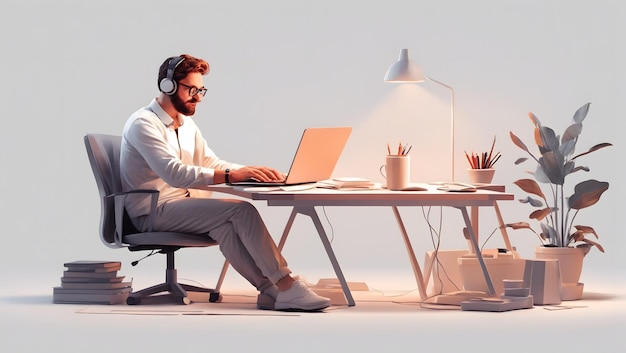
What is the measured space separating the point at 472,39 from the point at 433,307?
9.83ft

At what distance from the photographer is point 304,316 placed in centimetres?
643

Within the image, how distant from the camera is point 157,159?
682 centimetres

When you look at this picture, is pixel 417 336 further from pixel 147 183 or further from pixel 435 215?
pixel 435 215

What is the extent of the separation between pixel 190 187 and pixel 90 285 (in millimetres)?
769

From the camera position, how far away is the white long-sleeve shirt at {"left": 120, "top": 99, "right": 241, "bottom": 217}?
6773mm

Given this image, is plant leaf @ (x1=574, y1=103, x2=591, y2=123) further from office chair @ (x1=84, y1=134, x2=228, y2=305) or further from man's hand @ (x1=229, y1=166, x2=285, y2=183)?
office chair @ (x1=84, y1=134, x2=228, y2=305)

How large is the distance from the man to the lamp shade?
3.57ft

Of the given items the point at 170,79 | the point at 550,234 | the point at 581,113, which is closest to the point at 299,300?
the point at 170,79

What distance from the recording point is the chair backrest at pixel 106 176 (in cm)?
704

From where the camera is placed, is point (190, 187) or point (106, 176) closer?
point (190, 187)

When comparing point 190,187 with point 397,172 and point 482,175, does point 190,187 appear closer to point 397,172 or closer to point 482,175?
point 397,172

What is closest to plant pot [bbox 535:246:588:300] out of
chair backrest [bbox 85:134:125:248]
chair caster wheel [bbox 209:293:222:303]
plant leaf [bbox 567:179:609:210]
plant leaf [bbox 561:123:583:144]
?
plant leaf [bbox 567:179:609:210]

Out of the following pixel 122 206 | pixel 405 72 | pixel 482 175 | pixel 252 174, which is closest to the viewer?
pixel 252 174

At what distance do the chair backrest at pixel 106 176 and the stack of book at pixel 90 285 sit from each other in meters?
0.16
